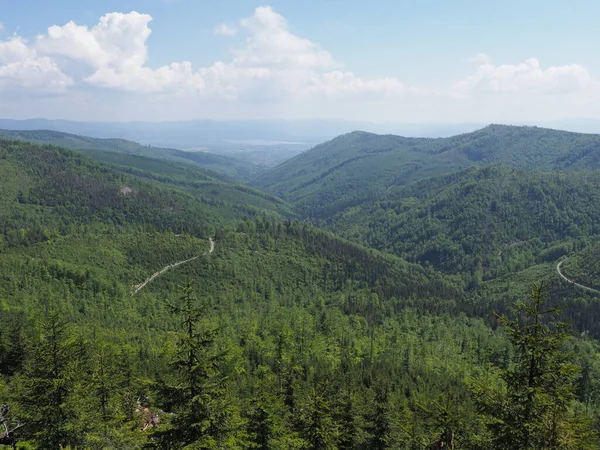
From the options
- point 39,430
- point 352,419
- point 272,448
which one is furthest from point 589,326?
point 39,430

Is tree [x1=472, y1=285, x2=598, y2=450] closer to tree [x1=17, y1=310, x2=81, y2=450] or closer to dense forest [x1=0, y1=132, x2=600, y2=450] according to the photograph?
dense forest [x1=0, y1=132, x2=600, y2=450]

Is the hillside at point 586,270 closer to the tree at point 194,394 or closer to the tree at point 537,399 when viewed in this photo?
the tree at point 537,399

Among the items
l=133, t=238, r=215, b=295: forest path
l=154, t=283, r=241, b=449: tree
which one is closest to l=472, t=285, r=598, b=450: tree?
l=154, t=283, r=241, b=449: tree

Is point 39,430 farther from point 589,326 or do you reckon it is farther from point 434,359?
point 589,326

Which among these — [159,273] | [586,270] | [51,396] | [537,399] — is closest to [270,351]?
[159,273]

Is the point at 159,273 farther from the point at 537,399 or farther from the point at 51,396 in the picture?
the point at 537,399

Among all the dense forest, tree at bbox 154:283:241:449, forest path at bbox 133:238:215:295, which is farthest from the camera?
forest path at bbox 133:238:215:295
